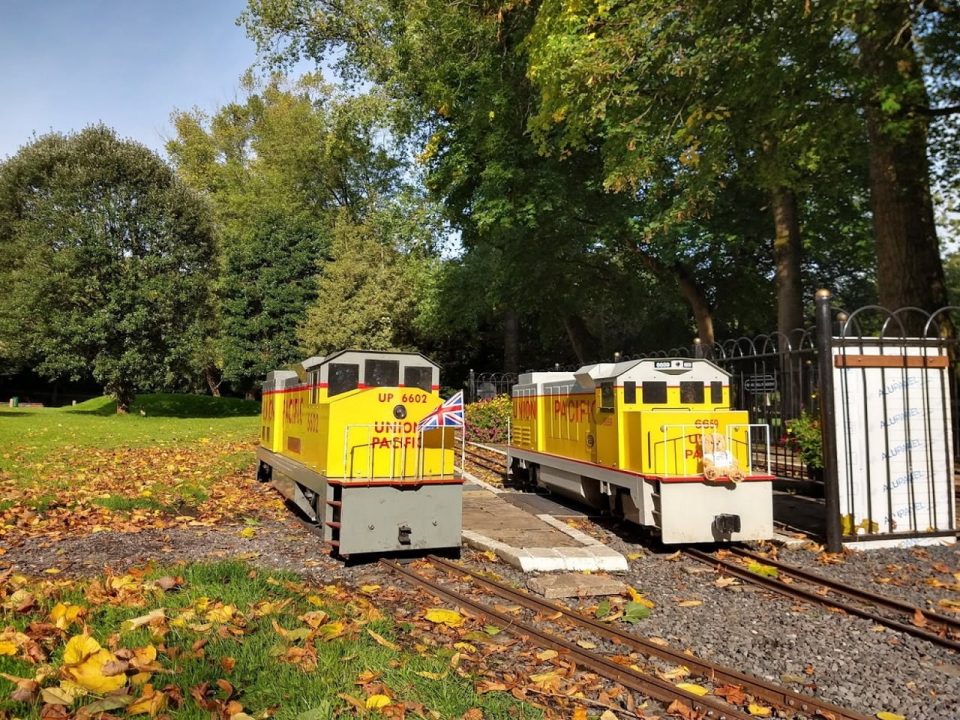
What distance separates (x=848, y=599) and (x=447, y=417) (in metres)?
4.86

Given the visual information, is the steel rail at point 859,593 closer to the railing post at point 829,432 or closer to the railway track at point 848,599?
the railway track at point 848,599

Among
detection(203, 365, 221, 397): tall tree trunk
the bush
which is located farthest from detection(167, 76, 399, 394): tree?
the bush

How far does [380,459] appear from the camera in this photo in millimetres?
8523

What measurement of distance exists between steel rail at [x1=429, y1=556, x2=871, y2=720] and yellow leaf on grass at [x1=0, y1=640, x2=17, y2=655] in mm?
4081

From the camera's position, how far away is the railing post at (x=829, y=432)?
8.70m

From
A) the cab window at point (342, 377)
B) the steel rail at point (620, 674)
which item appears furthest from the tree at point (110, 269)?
the steel rail at point (620, 674)

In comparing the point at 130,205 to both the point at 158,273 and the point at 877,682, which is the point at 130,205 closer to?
the point at 158,273

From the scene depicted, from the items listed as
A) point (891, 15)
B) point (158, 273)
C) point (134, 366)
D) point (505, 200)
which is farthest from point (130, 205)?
point (891, 15)

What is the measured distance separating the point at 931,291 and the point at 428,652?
44.5 ft

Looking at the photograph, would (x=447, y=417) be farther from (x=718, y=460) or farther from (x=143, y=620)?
(x=143, y=620)

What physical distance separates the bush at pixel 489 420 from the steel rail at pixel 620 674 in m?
16.1

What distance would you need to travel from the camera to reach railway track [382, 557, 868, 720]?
14.3 feet

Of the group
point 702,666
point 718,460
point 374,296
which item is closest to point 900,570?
point 718,460

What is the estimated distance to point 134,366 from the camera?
2948 cm
